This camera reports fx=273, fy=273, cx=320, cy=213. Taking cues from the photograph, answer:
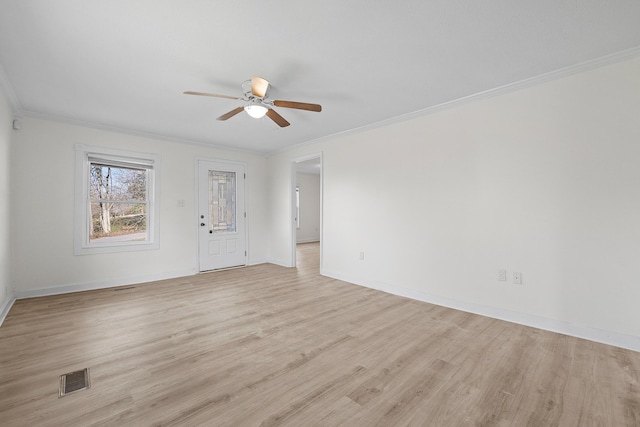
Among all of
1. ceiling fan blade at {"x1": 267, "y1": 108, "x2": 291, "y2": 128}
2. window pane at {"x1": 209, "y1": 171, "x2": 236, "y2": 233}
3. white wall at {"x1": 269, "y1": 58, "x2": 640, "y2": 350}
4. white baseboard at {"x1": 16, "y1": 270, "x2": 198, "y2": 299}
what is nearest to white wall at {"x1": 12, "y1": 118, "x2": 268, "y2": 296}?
white baseboard at {"x1": 16, "y1": 270, "x2": 198, "y2": 299}

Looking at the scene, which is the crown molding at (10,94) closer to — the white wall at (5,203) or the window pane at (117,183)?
the white wall at (5,203)

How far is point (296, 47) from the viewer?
87.0 inches

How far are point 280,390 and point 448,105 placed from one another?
3.45 metres

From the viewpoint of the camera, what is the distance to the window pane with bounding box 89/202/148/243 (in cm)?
429

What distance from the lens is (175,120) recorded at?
396 centimetres

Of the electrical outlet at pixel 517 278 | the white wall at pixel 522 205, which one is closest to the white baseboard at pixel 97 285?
the white wall at pixel 522 205

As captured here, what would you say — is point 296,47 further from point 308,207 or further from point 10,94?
point 308,207

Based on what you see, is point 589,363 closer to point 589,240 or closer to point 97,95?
point 589,240

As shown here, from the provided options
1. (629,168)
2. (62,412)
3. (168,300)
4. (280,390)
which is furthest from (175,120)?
(629,168)

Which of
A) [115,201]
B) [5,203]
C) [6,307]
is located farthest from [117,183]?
[6,307]

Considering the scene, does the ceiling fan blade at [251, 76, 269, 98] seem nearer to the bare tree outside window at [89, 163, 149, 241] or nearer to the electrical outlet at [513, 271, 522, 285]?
the electrical outlet at [513, 271, 522, 285]

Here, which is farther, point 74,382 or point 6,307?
point 6,307

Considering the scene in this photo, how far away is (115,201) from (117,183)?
1.03ft

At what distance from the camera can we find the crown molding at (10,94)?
271 centimetres
